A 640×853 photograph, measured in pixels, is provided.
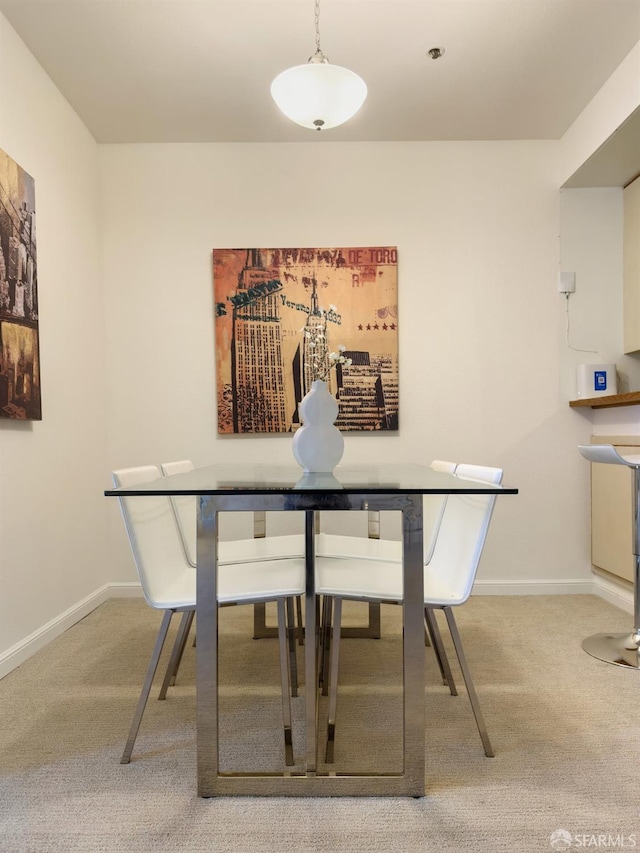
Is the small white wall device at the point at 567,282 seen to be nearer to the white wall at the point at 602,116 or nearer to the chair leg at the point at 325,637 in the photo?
the white wall at the point at 602,116

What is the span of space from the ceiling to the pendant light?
2.27 feet

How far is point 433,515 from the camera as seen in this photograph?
88.2 inches

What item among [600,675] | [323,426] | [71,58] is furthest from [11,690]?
[71,58]

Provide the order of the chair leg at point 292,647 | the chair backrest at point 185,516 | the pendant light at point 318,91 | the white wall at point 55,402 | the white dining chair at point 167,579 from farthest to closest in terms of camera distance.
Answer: the white wall at point 55,402 → the chair backrest at point 185,516 → the chair leg at point 292,647 → the pendant light at point 318,91 → the white dining chair at point 167,579

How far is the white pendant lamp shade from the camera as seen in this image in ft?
5.93

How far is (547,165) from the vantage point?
3.38m


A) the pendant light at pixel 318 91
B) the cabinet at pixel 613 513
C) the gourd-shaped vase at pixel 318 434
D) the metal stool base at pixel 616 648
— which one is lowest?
the metal stool base at pixel 616 648

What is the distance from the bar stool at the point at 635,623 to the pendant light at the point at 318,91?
5.49 ft

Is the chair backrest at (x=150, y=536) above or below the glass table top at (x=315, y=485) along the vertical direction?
below

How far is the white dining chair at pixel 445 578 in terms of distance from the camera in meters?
1.56

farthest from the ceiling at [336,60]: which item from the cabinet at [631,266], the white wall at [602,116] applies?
the cabinet at [631,266]

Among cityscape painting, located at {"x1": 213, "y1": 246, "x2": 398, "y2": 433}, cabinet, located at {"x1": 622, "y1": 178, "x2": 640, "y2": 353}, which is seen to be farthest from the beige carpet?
cabinet, located at {"x1": 622, "y1": 178, "x2": 640, "y2": 353}

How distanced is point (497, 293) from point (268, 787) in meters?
2.92

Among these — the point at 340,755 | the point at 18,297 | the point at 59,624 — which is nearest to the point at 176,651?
the point at 340,755
